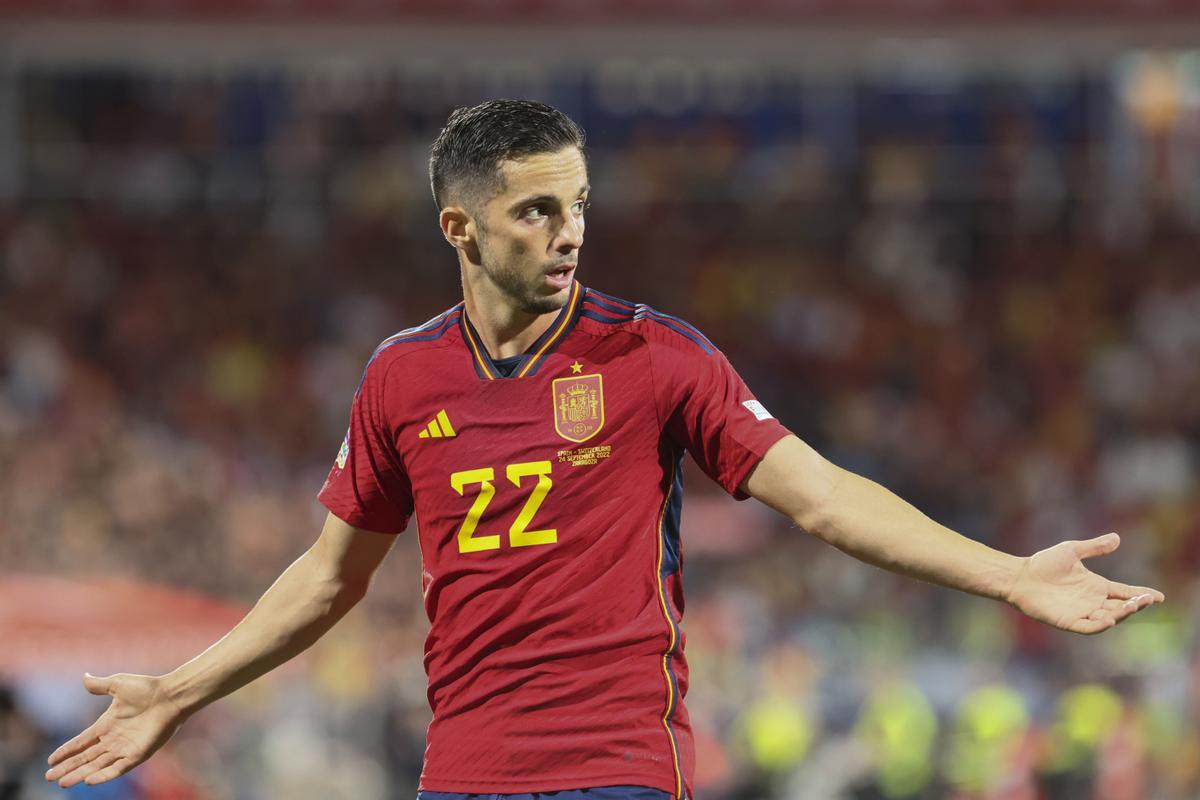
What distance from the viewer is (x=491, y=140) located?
10.8 ft

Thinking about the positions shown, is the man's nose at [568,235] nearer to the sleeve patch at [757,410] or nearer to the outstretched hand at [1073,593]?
the sleeve patch at [757,410]

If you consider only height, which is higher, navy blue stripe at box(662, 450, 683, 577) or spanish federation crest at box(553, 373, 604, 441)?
spanish federation crest at box(553, 373, 604, 441)

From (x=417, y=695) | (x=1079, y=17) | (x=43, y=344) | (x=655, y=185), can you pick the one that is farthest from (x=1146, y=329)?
(x=43, y=344)

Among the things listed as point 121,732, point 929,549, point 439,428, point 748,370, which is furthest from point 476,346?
point 748,370

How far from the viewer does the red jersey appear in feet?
10.6

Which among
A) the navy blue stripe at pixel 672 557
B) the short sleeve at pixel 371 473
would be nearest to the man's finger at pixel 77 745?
the short sleeve at pixel 371 473

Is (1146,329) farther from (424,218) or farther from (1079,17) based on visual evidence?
(424,218)

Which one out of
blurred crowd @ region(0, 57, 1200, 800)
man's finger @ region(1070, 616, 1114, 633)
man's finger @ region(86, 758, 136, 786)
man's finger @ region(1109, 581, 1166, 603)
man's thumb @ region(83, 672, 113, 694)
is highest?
man's finger @ region(1109, 581, 1166, 603)

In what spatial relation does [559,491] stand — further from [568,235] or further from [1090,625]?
[1090,625]

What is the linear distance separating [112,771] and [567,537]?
107 centimetres

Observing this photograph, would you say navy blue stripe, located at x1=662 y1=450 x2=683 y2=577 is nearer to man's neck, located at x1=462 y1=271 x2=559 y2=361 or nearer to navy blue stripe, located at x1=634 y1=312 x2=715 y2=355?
navy blue stripe, located at x1=634 y1=312 x2=715 y2=355

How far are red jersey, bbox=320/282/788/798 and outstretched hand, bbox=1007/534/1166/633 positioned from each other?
518mm

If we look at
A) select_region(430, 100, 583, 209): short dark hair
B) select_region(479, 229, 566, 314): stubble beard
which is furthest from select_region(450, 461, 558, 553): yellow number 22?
select_region(430, 100, 583, 209): short dark hair

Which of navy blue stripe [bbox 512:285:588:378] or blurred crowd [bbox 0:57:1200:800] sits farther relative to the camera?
blurred crowd [bbox 0:57:1200:800]
